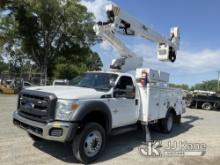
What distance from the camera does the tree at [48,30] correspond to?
2952 cm

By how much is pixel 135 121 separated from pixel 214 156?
7.47ft

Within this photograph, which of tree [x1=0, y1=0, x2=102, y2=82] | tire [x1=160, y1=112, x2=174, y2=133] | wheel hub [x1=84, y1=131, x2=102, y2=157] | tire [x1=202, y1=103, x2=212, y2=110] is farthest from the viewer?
tree [x1=0, y1=0, x2=102, y2=82]

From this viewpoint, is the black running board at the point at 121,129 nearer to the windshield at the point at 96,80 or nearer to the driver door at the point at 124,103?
the driver door at the point at 124,103

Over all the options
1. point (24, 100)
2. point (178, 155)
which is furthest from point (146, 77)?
point (24, 100)

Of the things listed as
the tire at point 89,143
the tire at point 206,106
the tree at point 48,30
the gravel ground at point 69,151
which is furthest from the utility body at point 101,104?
the tree at point 48,30

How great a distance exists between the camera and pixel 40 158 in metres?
5.98

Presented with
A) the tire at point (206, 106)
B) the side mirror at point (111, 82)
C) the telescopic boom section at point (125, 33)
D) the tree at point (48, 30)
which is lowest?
the tire at point (206, 106)

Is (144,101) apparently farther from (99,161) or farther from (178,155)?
(99,161)

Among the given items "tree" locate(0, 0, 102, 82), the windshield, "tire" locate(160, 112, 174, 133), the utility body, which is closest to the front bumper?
the utility body

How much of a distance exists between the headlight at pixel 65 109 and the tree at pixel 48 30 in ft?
81.1

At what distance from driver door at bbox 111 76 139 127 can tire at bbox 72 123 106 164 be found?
2.43 feet

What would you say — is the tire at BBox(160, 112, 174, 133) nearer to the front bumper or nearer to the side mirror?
the side mirror

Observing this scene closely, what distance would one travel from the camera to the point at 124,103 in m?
7.11

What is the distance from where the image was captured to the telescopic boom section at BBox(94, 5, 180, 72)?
28.8ft
